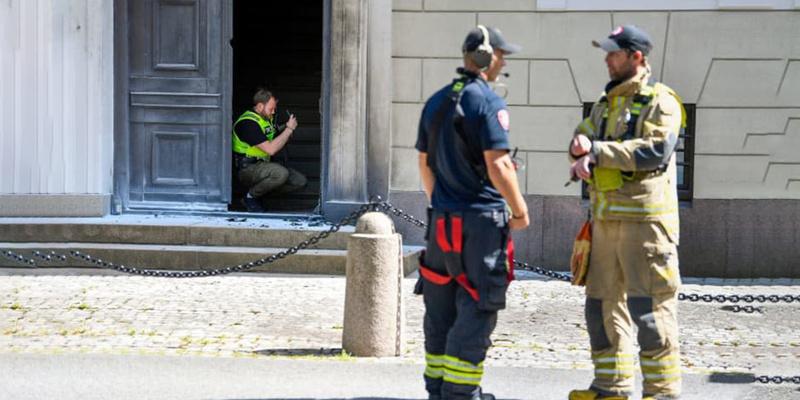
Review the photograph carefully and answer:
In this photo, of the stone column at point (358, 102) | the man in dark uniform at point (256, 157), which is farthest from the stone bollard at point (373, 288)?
the man in dark uniform at point (256, 157)

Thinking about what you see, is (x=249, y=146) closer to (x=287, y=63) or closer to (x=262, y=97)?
(x=262, y=97)

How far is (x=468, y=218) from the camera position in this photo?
274 inches

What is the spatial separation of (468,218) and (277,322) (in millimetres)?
3913

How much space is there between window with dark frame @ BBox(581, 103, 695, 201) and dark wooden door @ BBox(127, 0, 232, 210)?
153 inches

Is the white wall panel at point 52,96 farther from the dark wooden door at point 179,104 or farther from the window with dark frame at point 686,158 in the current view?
the window with dark frame at point 686,158

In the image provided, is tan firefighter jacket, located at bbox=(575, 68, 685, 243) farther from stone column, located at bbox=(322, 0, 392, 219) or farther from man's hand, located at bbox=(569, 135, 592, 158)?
stone column, located at bbox=(322, 0, 392, 219)

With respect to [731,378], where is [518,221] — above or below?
above

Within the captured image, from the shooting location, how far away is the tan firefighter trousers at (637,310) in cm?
721

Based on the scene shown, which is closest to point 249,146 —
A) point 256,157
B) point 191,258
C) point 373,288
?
point 256,157

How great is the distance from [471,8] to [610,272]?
680cm

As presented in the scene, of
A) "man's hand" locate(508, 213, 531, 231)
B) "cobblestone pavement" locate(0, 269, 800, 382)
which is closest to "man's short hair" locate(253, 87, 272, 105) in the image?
"cobblestone pavement" locate(0, 269, 800, 382)

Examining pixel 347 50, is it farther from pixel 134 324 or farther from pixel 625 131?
pixel 625 131

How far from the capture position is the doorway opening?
17297 mm

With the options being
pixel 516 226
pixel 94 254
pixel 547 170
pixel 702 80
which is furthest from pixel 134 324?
pixel 702 80
